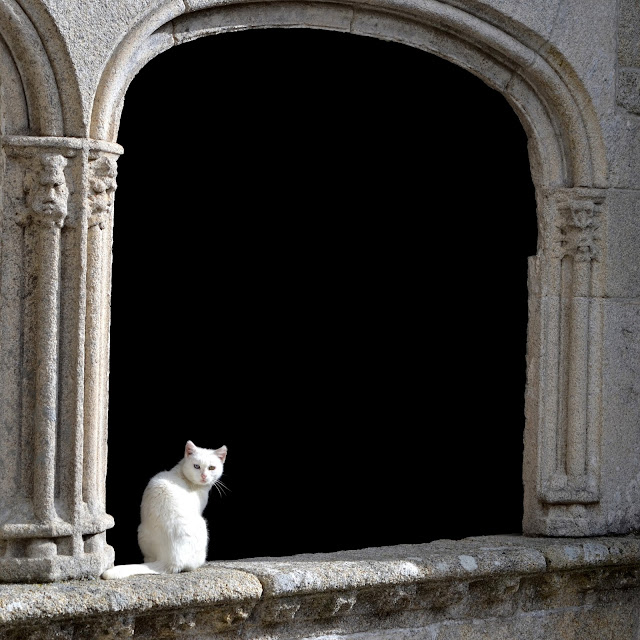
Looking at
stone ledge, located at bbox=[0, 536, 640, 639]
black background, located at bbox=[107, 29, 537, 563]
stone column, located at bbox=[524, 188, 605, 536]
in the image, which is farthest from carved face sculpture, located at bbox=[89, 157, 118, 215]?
black background, located at bbox=[107, 29, 537, 563]

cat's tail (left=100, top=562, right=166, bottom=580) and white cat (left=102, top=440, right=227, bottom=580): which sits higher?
white cat (left=102, top=440, right=227, bottom=580)

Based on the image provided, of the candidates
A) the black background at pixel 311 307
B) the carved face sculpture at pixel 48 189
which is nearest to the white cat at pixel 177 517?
the carved face sculpture at pixel 48 189

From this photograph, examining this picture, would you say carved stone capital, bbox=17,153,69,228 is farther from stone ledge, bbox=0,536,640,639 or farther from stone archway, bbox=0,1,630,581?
stone ledge, bbox=0,536,640,639

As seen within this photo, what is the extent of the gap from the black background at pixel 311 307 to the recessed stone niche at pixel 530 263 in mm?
1351

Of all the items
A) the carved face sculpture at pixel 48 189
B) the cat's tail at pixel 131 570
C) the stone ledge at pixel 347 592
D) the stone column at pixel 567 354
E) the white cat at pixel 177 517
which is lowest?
the stone ledge at pixel 347 592

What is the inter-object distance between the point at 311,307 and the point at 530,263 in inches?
93.7

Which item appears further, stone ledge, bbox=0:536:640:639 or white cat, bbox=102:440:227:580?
white cat, bbox=102:440:227:580

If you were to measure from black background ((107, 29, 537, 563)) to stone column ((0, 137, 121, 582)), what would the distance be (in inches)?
107

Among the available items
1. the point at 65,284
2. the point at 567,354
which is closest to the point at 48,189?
the point at 65,284

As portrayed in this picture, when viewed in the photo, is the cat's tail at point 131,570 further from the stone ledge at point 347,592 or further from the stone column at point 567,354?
the stone column at point 567,354

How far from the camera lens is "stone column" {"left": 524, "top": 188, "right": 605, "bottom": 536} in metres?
5.57

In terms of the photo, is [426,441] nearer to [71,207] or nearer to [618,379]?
[618,379]

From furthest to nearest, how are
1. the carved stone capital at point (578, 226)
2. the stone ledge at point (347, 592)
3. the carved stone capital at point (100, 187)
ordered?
the carved stone capital at point (578, 226), the carved stone capital at point (100, 187), the stone ledge at point (347, 592)

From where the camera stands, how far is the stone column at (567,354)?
5566 millimetres
